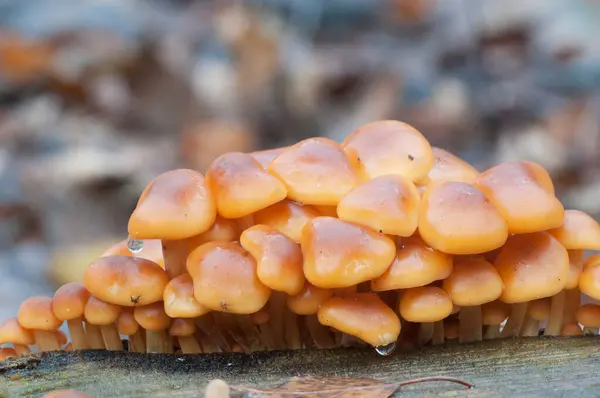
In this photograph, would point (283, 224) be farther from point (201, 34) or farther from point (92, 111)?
point (201, 34)

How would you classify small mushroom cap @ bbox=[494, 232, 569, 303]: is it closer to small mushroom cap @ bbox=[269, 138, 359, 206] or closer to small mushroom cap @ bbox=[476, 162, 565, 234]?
small mushroom cap @ bbox=[476, 162, 565, 234]

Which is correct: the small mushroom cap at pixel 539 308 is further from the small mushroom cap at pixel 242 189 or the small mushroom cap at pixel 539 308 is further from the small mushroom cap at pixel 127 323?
the small mushroom cap at pixel 127 323

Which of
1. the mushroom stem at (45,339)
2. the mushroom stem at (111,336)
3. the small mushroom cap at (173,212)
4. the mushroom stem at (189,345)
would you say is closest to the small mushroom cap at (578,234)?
the small mushroom cap at (173,212)

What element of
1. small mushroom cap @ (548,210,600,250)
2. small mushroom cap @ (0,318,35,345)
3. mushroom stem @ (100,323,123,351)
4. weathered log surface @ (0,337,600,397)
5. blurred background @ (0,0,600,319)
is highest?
blurred background @ (0,0,600,319)

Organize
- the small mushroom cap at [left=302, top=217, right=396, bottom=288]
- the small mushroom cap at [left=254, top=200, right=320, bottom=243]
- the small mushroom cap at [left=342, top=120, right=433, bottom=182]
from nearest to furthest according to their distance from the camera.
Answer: the small mushroom cap at [left=302, top=217, right=396, bottom=288] → the small mushroom cap at [left=254, top=200, right=320, bottom=243] → the small mushroom cap at [left=342, top=120, right=433, bottom=182]

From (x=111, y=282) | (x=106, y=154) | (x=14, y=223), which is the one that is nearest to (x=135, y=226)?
(x=111, y=282)

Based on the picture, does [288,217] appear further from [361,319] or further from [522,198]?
[522,198]

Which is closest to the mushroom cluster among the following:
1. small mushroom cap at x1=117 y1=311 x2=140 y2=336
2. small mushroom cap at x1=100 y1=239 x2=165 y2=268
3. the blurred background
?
small mushroom cap at x1=117 y1=311 x2=140 y2=336
